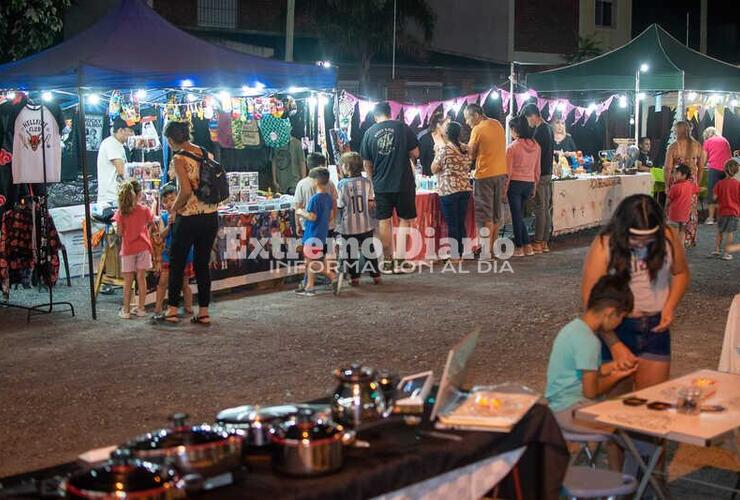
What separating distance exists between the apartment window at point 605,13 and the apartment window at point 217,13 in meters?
11.5

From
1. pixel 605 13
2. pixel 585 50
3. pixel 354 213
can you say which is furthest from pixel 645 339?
pixel 605 13

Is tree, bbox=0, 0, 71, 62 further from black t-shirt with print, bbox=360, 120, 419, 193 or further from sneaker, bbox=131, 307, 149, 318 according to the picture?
sneaker, bbox=131, 307, 149, 318

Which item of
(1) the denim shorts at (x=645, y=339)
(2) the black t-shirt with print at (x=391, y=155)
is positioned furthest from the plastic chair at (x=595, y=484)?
(2) the black t-shirt with print at (x=391, y=155)

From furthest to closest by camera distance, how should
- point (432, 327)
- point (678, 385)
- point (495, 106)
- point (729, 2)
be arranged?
point (729, 2)
point (495, 106)
point (432, 327)
point (678, 385)

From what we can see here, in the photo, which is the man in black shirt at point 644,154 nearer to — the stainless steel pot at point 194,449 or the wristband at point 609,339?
the wristband at point 609,339

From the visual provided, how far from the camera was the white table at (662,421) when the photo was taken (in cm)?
417

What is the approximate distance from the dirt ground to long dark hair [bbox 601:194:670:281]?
3.92ft

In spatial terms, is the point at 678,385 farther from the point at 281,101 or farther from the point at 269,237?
the point at 281,101

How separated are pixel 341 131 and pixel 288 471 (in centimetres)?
1052

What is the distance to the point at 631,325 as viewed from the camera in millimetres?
5266

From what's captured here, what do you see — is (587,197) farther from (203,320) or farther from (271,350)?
(271,350)

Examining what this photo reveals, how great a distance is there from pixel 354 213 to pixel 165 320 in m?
2.58

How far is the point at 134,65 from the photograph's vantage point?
9875mm

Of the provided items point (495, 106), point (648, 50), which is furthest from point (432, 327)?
point (495, 106)
